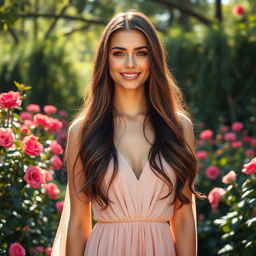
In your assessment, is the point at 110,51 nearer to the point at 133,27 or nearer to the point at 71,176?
the point at 133,27

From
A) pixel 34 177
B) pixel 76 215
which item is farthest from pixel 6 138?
pixel 76 215

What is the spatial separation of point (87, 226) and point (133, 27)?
3.15ft

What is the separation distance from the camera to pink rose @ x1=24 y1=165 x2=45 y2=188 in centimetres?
389

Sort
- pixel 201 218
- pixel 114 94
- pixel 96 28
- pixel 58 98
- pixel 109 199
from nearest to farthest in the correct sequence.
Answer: pixel 109 199 → pixel 114 94 → pixel 201 218 → pixel 58 98 → pixel 96 28

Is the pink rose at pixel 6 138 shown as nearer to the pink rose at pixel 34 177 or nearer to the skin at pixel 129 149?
the pink rose at pixel 34 177

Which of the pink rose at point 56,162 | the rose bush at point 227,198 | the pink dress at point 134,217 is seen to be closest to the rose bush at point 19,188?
the pink rose at point 56,162

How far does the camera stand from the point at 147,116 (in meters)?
3.28

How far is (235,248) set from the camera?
4.10 metres

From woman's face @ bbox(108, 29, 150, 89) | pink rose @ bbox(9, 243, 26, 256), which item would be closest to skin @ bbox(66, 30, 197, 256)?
woman's face @ bbox(108, 29, 150, 89)

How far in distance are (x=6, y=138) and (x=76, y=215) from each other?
3.12 feet

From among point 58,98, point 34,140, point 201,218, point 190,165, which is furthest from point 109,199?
point 58,98

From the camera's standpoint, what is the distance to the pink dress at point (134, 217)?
302 cm

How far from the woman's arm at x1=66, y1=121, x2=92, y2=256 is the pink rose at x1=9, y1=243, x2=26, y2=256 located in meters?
0.77

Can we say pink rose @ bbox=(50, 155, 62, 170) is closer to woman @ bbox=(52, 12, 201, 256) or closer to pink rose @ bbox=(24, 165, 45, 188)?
pink rose @ bbox=(24, 165, 45, 188)
